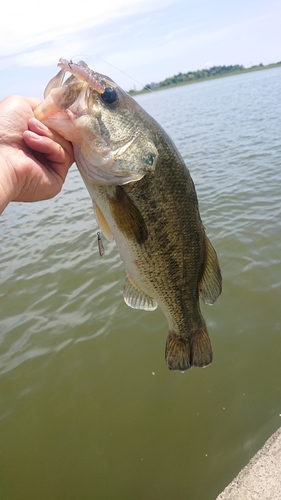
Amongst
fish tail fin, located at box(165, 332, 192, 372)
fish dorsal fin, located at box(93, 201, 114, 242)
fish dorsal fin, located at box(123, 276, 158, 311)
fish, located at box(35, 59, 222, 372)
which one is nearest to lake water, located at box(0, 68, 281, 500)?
fish tail fin, located at box(165, 332, 192, 372)

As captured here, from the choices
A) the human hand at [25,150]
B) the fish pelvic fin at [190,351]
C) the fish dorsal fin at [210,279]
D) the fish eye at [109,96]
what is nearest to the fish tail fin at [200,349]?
the fish pelvic fin at [190,351]

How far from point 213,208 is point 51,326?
508 centimetres

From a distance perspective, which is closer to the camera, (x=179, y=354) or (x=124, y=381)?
(x=179, y=354)

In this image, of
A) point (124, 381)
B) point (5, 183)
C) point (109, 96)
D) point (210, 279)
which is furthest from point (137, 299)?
point (124, 381)

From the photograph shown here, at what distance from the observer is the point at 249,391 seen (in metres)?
4.07

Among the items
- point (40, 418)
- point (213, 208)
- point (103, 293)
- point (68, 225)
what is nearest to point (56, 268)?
point (103, 293)

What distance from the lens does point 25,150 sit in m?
2.03

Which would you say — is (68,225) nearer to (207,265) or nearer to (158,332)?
(158,332)

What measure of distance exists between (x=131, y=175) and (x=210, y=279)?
3.29ft

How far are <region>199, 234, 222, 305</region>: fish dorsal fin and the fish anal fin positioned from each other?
0.57 metres

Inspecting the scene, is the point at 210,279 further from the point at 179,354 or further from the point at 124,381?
the point at 124,381

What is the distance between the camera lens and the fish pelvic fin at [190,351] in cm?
269

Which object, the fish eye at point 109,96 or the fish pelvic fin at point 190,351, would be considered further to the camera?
the fish pelvic fin at point 190,351

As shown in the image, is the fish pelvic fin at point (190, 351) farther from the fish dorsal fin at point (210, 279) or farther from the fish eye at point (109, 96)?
the fish eye at point (109, 96)
